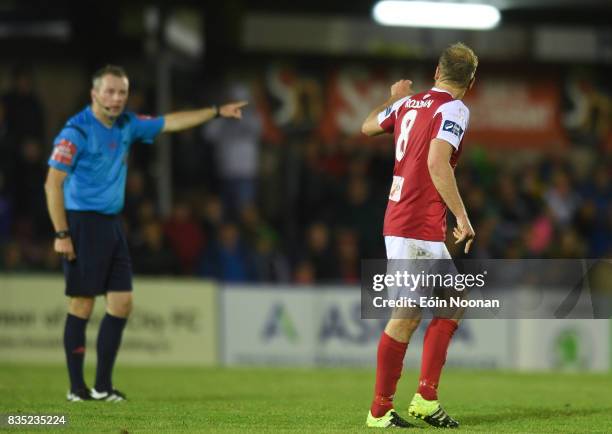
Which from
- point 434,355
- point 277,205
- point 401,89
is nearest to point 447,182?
point 401,89

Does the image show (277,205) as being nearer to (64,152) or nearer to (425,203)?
(64,152)

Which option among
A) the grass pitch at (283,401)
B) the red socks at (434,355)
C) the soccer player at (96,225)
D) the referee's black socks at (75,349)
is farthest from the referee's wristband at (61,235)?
the red socks at (434,355)

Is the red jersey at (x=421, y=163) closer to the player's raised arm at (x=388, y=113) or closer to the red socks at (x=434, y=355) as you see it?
the player's raised arm at (x=388, y=113)

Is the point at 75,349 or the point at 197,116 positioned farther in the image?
the point at 197,116

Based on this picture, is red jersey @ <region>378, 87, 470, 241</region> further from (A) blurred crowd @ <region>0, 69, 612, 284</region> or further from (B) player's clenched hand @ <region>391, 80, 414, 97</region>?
(A) blurred crowd @ <region>0, 69, 612, 284</region>

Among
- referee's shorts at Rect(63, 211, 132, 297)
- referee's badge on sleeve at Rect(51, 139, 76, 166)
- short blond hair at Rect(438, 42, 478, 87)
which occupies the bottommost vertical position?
referee's shorts at Rect(63, 211, 132, 297)

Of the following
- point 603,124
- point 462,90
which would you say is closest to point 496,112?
point 603,124

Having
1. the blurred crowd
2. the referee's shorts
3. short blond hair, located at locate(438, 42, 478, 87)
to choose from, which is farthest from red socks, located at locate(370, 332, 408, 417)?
the blurred crowd

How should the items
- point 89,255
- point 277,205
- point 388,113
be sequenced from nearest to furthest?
point 388,113 → point 89,255 → point 277,205

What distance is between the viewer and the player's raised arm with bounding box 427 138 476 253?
728 centimetres

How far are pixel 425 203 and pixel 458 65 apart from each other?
33.5 inches

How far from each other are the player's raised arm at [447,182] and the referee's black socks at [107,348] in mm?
3008

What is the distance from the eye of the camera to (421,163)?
7566 mm

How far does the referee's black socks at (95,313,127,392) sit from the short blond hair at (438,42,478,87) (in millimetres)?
3208
